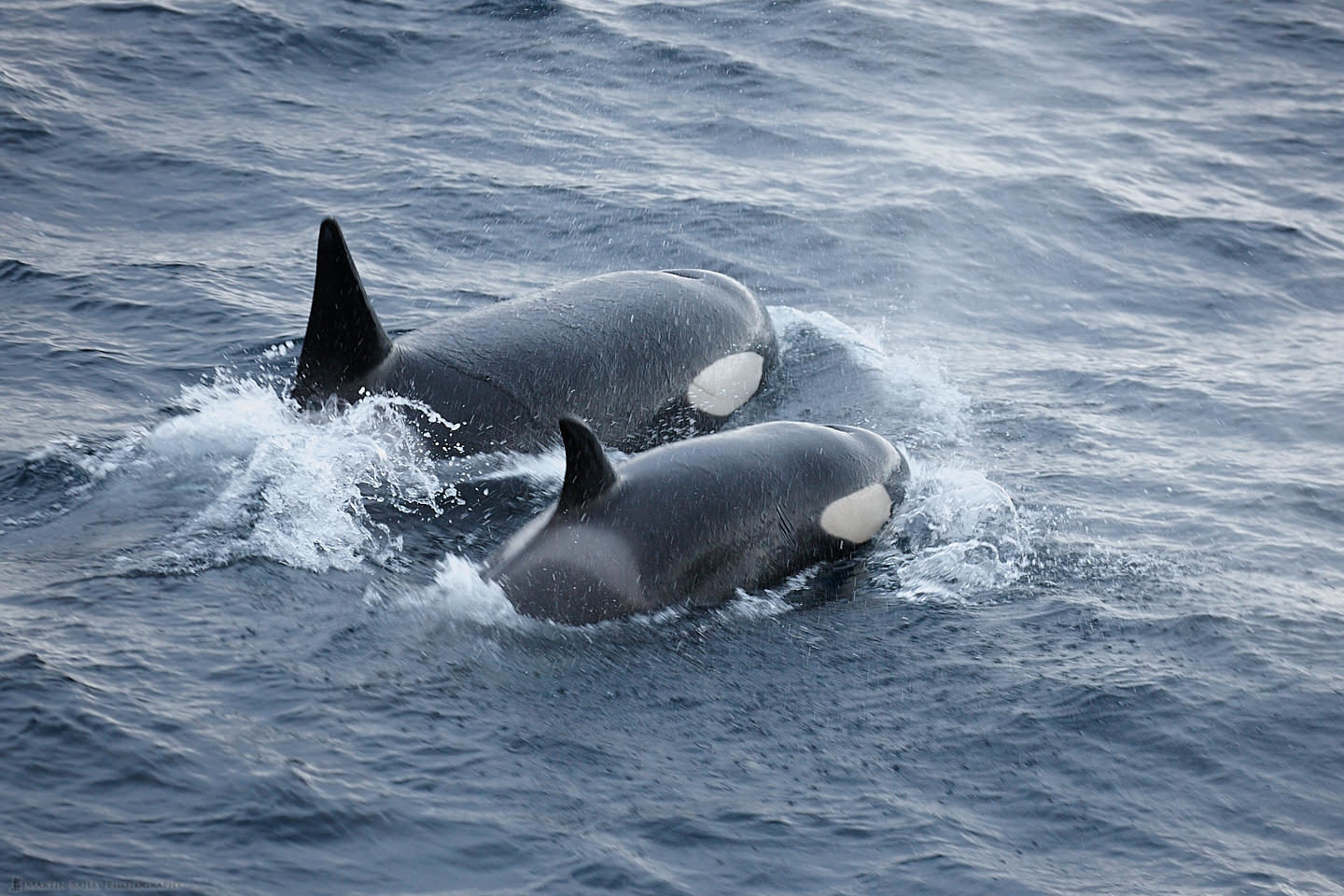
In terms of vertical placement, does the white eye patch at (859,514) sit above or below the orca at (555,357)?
below

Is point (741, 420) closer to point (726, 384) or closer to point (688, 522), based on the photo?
point (726, 384)

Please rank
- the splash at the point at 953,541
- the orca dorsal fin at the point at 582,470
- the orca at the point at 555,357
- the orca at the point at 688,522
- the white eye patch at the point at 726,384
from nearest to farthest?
the orca dorsal fin at the point at 582,470 → the orca at the point at 688,522 → the splash at the point at 953,541 → the orca at the point at 555,357 → the white eye patch at the point at 726,384

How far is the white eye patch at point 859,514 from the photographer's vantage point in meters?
9.19

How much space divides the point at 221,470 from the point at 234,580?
5.07 ft

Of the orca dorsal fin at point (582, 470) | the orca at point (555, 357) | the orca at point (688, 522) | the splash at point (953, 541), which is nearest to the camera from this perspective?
the orca dorsal fin at point (582, 470)

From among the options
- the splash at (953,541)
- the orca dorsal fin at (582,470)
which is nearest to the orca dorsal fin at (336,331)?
the orca dorsal fin at (582,470)

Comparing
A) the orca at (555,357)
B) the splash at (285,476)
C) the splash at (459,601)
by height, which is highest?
the orca at (555,357)

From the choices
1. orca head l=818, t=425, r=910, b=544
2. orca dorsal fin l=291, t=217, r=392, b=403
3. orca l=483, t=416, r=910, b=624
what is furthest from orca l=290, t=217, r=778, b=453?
orca head l=818, t=425, r=910, b=544

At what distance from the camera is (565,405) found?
34.0ft

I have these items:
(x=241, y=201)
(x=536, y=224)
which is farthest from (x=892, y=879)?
(x=241, y=201)

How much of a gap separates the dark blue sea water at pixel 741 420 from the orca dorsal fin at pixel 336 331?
305mm

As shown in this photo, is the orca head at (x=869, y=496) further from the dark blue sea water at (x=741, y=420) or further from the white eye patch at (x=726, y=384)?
the white eye patch at (x=726, y=384)

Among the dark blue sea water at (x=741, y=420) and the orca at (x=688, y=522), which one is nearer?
the dark blue sea water at (x=741, y=420)

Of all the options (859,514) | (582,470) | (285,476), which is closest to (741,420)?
(859,514)
